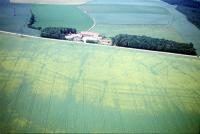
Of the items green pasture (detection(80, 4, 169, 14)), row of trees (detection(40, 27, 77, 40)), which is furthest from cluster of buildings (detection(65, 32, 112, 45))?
green pasture (detection(80, 4, 169, 14))

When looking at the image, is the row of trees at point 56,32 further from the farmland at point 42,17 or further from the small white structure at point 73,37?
the farmland at point 42,17

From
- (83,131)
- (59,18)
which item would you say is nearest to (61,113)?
(83,131)

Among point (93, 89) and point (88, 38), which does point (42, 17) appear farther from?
point (93, 89)

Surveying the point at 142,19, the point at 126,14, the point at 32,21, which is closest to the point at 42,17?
the point at 32,21

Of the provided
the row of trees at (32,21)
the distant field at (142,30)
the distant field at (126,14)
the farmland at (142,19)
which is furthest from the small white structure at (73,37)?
the distant field at (126,14)

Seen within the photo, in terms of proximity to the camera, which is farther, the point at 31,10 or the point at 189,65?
the point at 31,10

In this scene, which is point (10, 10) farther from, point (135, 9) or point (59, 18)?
point (135, 9)
